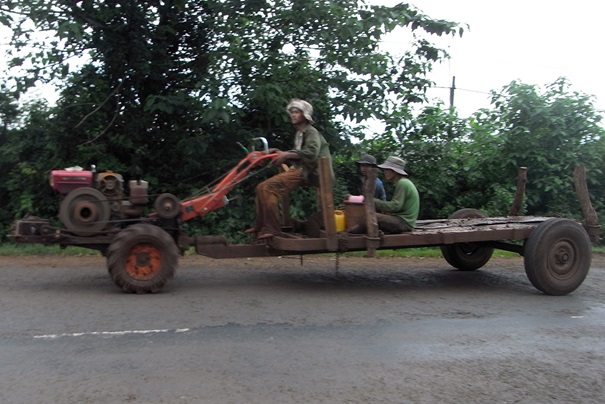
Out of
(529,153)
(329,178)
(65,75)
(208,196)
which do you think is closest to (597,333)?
(329,178)

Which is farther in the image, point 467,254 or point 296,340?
point 467,254

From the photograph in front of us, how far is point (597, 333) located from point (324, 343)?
2864 mm

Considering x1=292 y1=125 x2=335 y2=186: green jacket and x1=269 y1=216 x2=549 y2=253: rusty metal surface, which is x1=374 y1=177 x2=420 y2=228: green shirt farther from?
x1=292 y1=125 x2=335 y2=186: green jacket

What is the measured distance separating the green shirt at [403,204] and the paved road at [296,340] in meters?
0.99

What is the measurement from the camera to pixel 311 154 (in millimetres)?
7391

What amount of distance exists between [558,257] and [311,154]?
342 cm

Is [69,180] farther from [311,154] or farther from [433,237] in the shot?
[433,237]

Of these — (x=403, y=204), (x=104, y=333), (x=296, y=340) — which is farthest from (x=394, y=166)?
(x=104, y=333)

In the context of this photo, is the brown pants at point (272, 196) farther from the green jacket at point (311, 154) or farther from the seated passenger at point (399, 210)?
the seated passenger at point (399, 210)

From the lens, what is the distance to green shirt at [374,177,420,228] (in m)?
7.70

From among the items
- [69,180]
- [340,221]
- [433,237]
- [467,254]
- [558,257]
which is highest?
[69,180]

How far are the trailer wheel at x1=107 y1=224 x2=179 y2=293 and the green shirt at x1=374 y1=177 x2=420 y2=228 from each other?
268cm

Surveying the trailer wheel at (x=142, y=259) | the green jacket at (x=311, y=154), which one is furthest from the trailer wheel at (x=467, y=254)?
the trailer wheel at (x=142, y=259)

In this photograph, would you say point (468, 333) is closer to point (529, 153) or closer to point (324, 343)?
point (324, 343)
